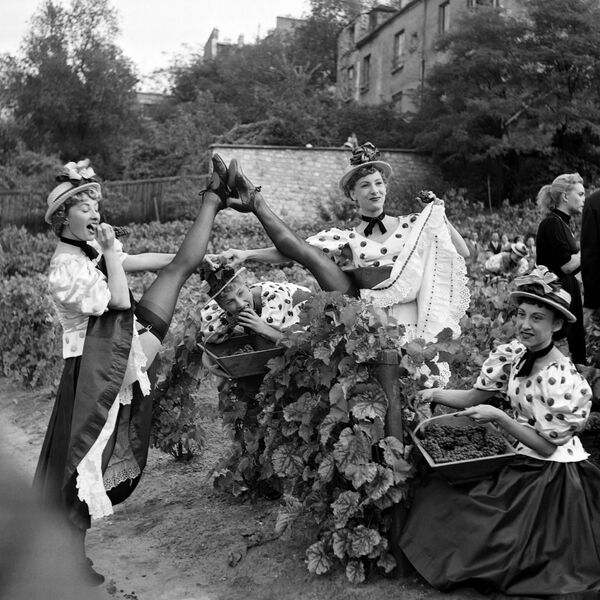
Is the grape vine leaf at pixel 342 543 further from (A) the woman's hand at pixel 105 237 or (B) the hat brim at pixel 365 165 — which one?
(B) the hat brim at pixel 365 165

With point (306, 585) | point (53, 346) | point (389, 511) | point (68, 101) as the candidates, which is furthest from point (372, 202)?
point (68, 101)

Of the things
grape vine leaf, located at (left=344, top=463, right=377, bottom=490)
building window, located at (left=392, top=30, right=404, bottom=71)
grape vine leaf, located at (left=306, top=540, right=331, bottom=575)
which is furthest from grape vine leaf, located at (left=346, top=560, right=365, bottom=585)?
building window, located at (left=392, top=30, right=404, bottom=71)

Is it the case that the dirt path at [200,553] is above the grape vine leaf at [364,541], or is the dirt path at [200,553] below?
below

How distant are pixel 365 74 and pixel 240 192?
1376 inches

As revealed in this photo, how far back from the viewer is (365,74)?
37.8m

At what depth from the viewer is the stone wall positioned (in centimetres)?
2427

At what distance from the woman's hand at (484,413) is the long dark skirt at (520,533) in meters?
0.21


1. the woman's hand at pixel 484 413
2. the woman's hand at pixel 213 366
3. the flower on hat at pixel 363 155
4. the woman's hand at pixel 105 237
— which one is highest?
the flower on hat at pixel 363 155

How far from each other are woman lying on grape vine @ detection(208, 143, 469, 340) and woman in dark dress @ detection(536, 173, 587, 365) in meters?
1.23

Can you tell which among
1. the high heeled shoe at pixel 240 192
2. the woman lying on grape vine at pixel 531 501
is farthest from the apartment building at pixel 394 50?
the woman lying on grape vine at pixel 531 501

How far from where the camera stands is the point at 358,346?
3.62 metres

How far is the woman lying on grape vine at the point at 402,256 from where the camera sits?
4117mm

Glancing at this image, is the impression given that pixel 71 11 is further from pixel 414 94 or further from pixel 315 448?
pixel 315 448

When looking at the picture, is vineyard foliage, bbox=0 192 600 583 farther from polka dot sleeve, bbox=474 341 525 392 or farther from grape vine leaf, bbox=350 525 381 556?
polka dot sleeve, bbox=474 341 525 392
